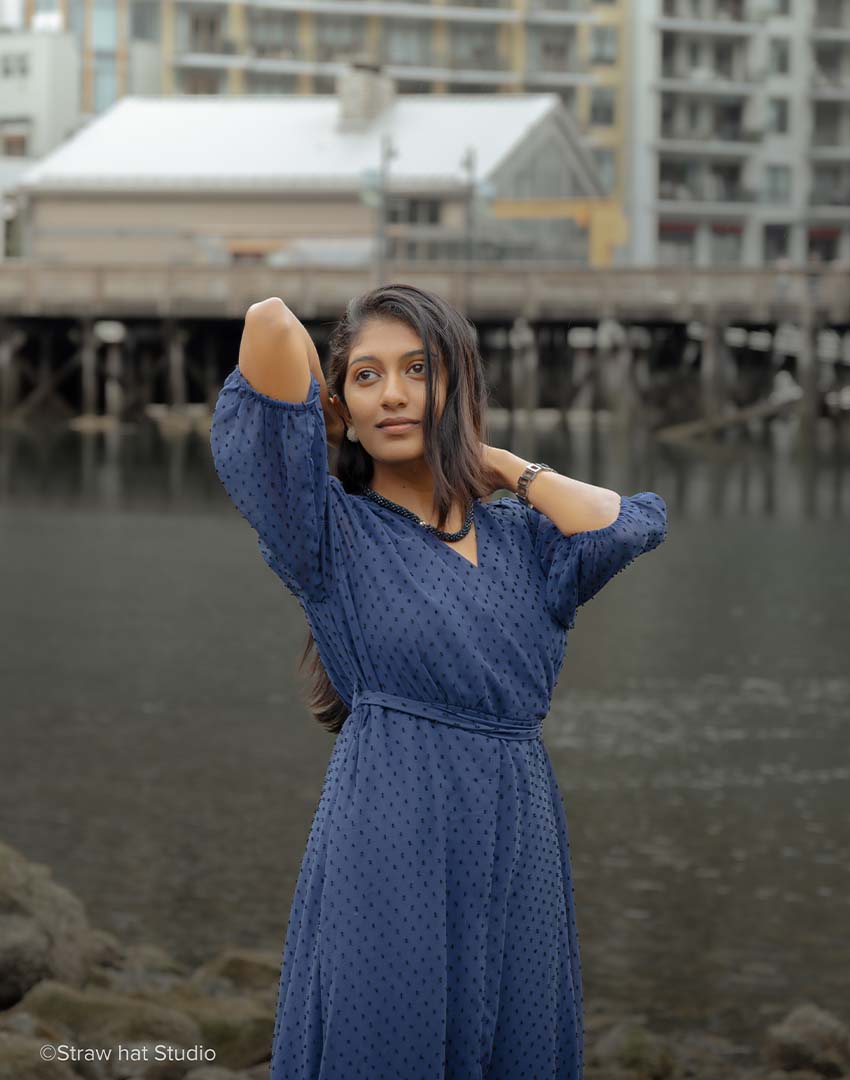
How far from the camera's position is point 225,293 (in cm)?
4628

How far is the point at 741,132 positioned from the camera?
7856 centimetres

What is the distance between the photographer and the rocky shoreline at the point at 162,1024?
19.9 feet

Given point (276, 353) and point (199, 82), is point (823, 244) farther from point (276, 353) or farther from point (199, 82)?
point (276, 353)

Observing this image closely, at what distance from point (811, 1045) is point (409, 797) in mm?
4271

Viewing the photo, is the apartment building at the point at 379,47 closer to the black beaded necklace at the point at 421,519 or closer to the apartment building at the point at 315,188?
the apartment building at the point at 315,188

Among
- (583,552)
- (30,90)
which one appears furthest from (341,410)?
(30,90)

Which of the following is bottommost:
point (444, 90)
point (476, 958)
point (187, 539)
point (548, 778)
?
point (187, 539)

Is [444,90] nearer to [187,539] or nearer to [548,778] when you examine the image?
[187,539]

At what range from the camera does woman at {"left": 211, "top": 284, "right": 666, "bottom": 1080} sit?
293cm

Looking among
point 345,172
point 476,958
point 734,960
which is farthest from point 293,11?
point 476,958

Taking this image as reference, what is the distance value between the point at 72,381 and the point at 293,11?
27425mm

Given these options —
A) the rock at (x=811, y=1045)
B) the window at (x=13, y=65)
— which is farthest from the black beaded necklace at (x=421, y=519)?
the window at (x=13, y=65)

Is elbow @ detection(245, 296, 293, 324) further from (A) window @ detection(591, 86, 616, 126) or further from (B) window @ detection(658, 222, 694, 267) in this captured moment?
(A) window @ detection(591, 86, 616, 126)

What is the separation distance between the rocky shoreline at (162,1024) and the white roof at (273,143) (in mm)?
45413
